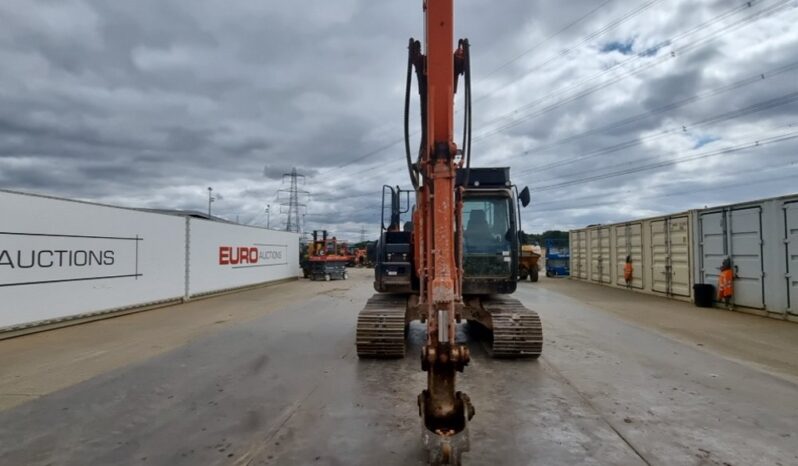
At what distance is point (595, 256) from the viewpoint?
22047mm

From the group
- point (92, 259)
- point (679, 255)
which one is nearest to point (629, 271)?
point (679, 255)

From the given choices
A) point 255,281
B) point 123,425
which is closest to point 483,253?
point 123,425

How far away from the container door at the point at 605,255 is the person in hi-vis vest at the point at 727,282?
322 inches

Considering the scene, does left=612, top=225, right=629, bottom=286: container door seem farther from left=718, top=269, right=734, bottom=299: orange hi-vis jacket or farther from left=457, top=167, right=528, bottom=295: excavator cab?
left=457, top=167, right=528, bottom=295: excavator cab

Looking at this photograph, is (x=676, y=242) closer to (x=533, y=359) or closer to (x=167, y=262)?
(x=533, y=359)

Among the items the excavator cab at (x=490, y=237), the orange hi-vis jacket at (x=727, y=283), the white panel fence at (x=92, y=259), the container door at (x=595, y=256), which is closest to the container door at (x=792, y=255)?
the orange hi-vis jacket at (x=727, y=283)

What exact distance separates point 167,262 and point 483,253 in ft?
37.0

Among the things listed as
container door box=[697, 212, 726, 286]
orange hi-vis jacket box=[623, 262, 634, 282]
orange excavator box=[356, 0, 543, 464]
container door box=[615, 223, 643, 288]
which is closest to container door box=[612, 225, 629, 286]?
container door box=[615, 223, 643, 288]

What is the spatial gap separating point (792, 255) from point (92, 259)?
16.4 meters

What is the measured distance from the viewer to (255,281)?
853 inches

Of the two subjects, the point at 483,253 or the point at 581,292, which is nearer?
the point at 483,253

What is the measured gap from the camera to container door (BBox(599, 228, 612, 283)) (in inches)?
802

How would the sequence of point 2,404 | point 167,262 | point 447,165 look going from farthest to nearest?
point 167,262 < point 2,404 < point 447,165

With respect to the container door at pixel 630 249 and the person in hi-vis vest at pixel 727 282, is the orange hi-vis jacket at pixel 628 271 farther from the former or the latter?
the person in hi-vis vest at pixel 727 282
